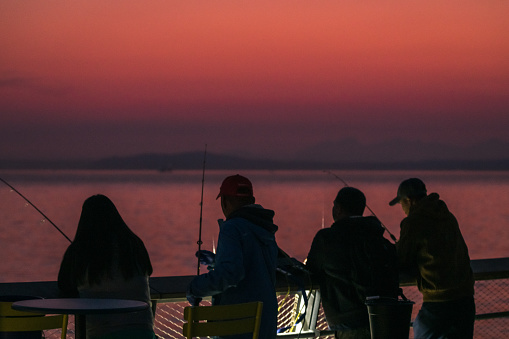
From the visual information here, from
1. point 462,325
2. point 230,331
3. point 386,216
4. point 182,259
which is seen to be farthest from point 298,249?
point 230,331

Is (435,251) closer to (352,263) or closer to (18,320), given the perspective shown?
(352,263)

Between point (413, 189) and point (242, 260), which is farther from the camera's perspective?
point (413, 189)

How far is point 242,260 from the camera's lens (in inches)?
175

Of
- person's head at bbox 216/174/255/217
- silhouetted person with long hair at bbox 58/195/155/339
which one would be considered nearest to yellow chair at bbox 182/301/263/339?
silhouetted person with long hair at bbox 58/195/155/339

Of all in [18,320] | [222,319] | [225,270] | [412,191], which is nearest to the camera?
[222,319]

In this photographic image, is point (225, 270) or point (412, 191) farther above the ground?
point (412, 191)

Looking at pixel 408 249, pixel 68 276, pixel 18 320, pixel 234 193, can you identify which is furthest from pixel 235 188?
pixel 408 249

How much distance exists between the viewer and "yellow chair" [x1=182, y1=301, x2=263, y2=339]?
395cm

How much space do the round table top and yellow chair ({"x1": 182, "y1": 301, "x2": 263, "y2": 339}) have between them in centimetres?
34

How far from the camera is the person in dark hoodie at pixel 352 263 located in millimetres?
5105

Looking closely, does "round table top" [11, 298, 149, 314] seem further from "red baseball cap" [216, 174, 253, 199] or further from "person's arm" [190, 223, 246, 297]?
"red baseball cap" [216, 174, 253, 199]

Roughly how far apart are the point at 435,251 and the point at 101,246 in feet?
6.97

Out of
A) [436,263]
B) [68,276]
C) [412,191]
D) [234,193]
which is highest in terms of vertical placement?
[412,191]

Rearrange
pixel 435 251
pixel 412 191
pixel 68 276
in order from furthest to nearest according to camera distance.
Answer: pixel 412 191, pixel 435 251, pixel 68 276
